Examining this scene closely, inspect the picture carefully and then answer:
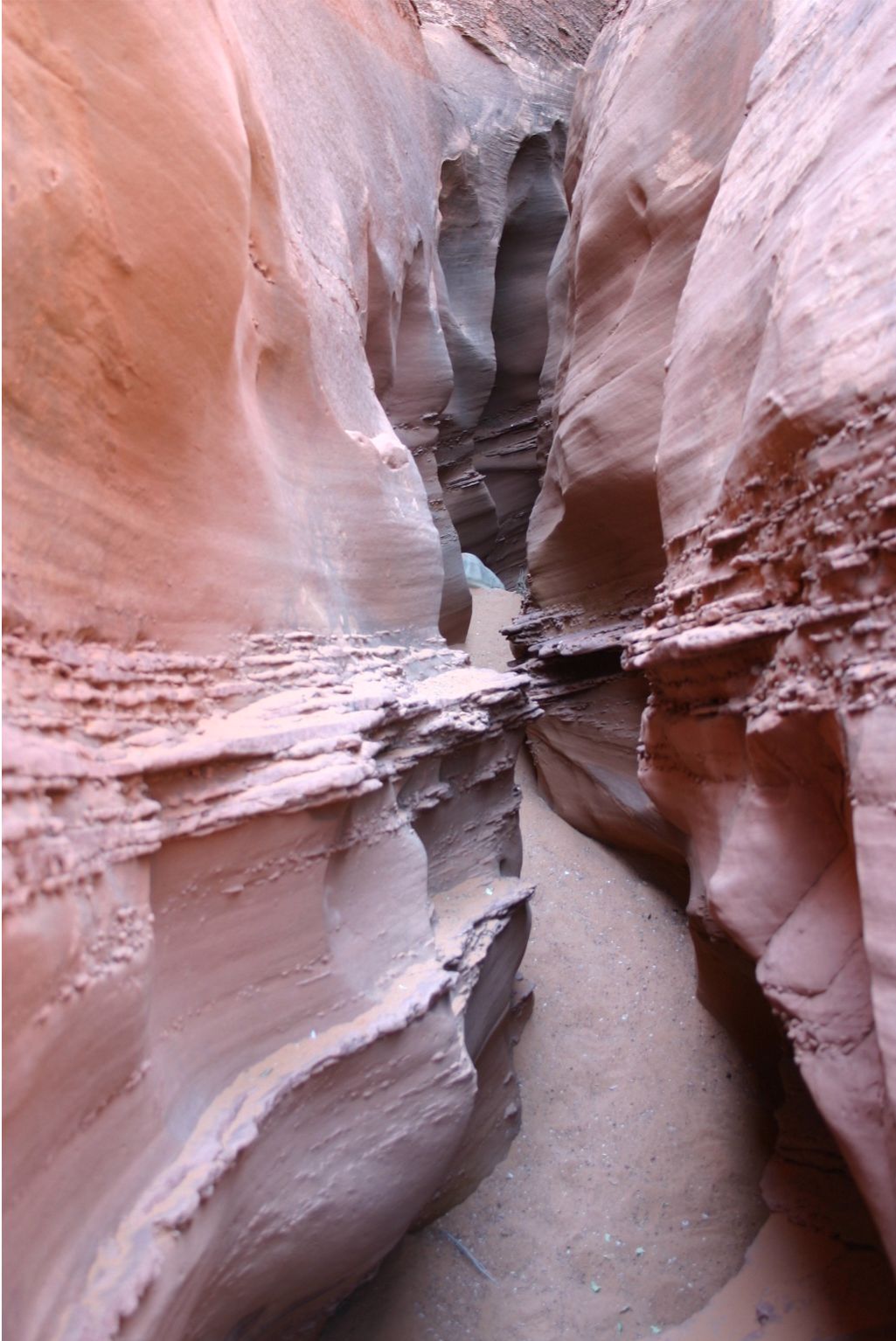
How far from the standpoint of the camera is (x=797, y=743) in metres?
2.71

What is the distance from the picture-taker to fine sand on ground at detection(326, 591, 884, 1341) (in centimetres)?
349

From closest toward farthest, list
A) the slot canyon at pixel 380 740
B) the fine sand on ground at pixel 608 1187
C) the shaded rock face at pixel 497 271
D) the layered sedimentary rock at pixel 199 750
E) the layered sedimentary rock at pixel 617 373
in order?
the layered sedimentary rock at pixel 199 750 < the slot canyon at pixel 380 740 < the fine sand on ground at pixel 608 1187 < the layered sedimentary rock at pixel 617 373 < the shaded rock face at pixel 497 271

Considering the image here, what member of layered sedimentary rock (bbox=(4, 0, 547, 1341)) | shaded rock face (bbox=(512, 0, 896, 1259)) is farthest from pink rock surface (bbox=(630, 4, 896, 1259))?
layered sedimentary rock (bbox=(4, 0, 547, 1341))

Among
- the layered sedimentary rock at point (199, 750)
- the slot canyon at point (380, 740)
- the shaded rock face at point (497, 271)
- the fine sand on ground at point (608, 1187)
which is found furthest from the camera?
the shaded rock face at point (497, 271)

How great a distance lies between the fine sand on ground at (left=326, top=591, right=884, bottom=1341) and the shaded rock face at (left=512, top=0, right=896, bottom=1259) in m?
0.48

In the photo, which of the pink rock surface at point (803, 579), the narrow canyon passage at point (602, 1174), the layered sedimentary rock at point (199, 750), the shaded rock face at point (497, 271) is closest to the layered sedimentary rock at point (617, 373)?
the narrow canyon passage at point (602, 1174)

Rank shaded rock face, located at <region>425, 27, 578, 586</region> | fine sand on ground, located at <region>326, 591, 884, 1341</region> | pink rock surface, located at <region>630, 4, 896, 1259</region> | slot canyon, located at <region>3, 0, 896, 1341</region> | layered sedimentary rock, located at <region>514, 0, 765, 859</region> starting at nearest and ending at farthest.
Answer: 1. slot canyon, located at <region>3, 0, 896, 1341</region>
2. pink rock surface, located at <region>630, 4, 896, 1259</region>
3. fine sand on ground, located at <region>326, 591, 884, 1341</region>
4. layered sedimentary rock, located at <region>514, 0, 765, 859</region>
5. shaded rock face, located at <region>425, 27, 578, 586</region>

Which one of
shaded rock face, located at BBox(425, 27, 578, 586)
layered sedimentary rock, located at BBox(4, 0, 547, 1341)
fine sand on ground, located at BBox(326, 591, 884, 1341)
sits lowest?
fine sand on ground, located at BBox(326, 591, 884, 1341)

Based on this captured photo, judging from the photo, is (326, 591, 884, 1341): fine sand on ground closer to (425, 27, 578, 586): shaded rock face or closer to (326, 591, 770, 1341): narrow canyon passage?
(326, 591, 770, 1341): narrow canyon passage

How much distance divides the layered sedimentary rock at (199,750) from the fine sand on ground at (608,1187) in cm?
42

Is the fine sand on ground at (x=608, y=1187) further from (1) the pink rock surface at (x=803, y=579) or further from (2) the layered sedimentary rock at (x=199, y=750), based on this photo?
(1) the pink rock surface at (x=803, y=579)

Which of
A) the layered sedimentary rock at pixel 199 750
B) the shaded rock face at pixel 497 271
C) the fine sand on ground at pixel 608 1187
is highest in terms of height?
the shaded rock face at pixel 497 271

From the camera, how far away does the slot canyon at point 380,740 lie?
2.01 meters

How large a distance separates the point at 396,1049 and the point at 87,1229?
1142mm
